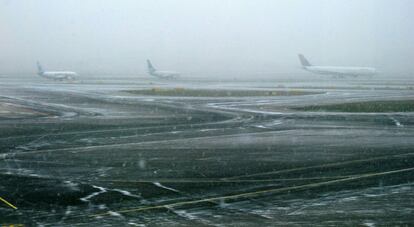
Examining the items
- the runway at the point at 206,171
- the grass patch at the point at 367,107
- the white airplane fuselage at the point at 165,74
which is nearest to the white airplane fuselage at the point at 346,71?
the white airplane fuselage at the point at 165,74

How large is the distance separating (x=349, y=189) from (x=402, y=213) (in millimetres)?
3281

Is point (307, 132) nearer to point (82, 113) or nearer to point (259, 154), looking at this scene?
point (259, 154)

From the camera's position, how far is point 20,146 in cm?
2758

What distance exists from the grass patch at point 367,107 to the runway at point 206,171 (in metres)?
7.88

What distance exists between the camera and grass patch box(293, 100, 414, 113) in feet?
160

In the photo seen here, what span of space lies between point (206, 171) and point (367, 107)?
3384 centimetres

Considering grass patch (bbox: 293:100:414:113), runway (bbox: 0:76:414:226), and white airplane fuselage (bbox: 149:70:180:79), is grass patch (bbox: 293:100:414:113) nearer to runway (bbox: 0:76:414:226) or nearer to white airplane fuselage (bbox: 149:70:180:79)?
runway (bbox: 0:76:414:226)

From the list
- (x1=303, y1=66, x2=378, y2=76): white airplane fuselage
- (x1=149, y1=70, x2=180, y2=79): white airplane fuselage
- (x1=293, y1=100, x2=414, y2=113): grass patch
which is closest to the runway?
(x1=293, y1=100, x2=414, y2=113): grass patch

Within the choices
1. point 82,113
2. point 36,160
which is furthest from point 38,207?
point 82,113

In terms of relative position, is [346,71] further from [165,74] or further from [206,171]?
[206,171]

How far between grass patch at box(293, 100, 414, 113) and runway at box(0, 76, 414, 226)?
788 centimetres

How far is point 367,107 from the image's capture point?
2015 inches

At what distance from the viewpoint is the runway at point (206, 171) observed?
48.3ft

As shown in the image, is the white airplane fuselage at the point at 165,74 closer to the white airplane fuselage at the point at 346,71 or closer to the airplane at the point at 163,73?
the airplane at the point at 163,73
